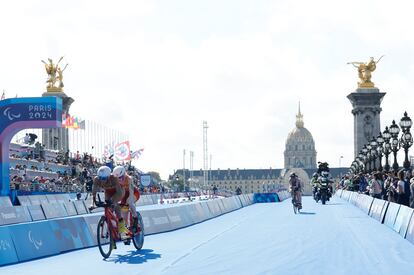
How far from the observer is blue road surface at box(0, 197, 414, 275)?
1430 centimetres

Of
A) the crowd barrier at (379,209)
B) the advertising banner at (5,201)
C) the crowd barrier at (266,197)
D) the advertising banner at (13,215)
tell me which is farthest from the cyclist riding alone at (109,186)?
the crowd barrier at (266,197)

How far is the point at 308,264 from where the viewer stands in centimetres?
1497

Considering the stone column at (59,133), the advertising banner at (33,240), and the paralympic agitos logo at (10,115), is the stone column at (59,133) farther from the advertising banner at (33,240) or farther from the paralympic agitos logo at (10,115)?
the advertising banner at (33,240)

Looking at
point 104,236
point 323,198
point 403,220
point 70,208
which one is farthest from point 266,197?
point 104,236

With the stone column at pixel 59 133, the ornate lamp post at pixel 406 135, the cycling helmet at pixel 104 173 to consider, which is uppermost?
the stone column at pixel 59 133

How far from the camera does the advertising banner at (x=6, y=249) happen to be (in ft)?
50.2

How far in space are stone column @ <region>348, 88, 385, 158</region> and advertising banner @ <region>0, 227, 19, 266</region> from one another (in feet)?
348

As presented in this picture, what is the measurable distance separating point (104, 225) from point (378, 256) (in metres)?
5.46

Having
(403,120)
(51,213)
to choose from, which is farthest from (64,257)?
(403,120)

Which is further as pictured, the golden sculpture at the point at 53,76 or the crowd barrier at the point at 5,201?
the golden sculpture at the point at 53,76

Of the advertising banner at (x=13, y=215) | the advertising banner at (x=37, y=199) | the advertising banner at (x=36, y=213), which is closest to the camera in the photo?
the advertising banner at (x=13, y=215)

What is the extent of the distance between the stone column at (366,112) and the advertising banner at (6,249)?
106055mm

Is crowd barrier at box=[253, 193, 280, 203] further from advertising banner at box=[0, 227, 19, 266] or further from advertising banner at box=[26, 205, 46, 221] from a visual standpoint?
advertising banner at box=[0, 227, 19, 266]

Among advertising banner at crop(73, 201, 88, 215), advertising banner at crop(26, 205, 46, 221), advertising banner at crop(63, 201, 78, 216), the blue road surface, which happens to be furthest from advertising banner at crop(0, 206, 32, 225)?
the blue road surface
